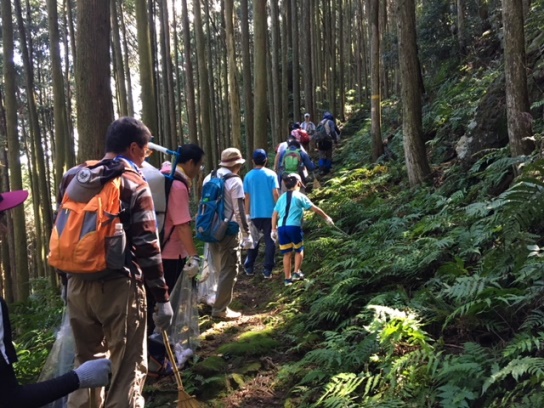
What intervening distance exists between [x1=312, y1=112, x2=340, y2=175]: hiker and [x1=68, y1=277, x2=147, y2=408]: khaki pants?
12179 millimetres

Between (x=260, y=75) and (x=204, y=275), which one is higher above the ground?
(x=260, y=75)

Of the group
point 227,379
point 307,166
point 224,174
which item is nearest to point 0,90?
point 307,166

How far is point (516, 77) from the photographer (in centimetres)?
589

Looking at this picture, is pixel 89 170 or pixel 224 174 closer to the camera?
pixel 89 170

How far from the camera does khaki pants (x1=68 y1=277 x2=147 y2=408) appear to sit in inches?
121

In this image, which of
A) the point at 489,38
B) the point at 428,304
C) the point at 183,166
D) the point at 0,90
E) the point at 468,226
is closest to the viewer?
the point at 428,304

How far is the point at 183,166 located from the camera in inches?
193

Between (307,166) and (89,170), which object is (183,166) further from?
(307,166)

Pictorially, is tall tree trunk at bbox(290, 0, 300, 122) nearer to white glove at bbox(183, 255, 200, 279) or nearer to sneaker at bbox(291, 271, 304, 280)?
sneaker at bbox(291, 271, 304, 280)

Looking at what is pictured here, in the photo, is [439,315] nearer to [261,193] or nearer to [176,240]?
[176,240]

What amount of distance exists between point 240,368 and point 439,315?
189 centimetres

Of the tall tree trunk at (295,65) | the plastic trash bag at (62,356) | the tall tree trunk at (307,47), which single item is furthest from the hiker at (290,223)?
the tall tree trunk at (307,47)

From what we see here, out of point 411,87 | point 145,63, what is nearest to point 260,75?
point 145,63

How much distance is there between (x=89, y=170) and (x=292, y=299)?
4091mm
